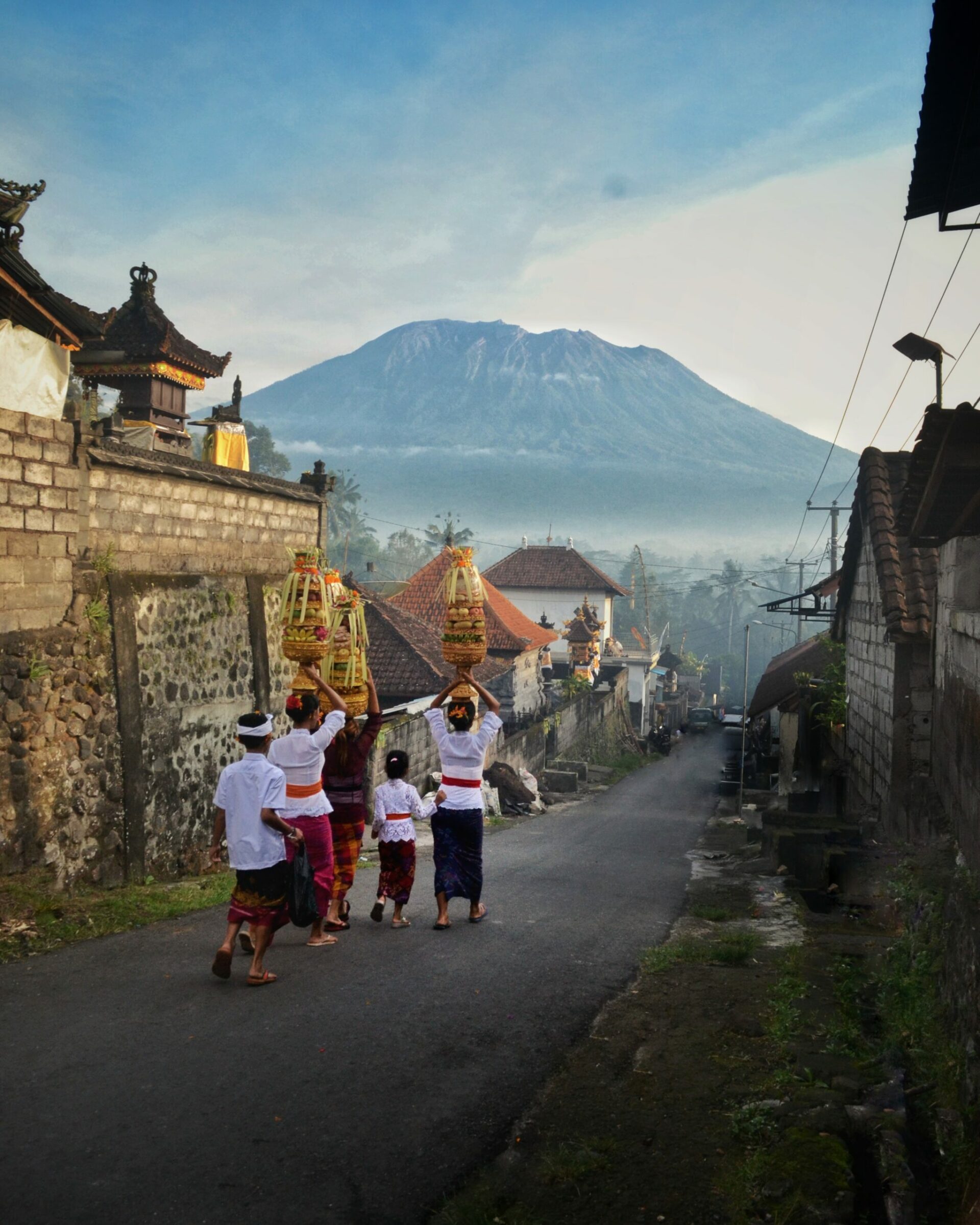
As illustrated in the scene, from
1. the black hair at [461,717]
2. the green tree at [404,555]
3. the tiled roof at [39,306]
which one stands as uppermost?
the green tree at [404,555]

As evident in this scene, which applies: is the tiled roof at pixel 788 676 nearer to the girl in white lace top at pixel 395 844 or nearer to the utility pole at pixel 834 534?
the utility pole at pixel 834 534

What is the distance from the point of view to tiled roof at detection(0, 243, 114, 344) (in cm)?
900

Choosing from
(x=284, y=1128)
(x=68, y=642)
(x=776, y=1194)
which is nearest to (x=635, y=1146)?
(x=776, y=1194)

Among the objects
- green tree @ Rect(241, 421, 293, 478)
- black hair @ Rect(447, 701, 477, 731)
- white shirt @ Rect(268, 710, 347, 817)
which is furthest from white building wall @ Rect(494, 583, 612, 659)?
white shirt @ Rect(268, 710, 347, 817)

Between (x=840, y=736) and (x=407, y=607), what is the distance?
2424cm

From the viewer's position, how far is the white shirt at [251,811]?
6230mm

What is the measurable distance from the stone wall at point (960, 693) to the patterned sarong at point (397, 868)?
156 inches

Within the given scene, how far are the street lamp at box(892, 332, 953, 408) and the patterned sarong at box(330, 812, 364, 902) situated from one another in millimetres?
9080

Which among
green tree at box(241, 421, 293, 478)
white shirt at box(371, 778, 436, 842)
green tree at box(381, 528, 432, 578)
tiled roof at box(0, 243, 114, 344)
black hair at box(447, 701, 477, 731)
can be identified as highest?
green tree at box(241, 421, 293, 478)

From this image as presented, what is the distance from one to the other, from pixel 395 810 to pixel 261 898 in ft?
5.99

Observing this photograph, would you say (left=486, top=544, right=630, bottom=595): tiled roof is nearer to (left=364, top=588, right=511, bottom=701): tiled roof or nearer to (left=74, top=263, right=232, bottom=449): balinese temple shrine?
(left=364, top=588, right=511, bottom=701): tiled roof

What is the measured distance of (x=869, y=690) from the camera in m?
13.5

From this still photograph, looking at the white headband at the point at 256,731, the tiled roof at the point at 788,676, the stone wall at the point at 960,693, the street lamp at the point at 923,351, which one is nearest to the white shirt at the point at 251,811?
the white headband at the point at 256,731

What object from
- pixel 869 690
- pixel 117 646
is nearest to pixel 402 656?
pixel 869 690
